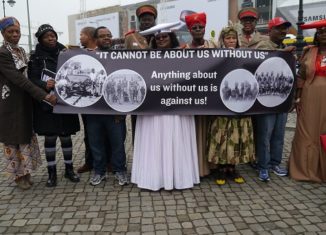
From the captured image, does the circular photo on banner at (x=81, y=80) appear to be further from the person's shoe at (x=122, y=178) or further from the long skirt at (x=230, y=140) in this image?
the long skirt at (x=230, y=140)

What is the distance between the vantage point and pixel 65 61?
160 inches

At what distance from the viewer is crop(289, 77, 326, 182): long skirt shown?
425 centimetres

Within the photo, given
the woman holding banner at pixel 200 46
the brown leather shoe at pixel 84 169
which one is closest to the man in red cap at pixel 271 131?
the woman holding banner at pixel 200 46

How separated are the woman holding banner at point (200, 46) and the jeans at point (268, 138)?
0.66 m

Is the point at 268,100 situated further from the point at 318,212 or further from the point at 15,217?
the point at 15,217

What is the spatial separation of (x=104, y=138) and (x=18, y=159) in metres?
1.06

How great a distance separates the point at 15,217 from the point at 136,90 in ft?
6.08

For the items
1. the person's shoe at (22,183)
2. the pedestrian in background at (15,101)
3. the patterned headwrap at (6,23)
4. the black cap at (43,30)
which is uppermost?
the patterned headwrap at (6,23)

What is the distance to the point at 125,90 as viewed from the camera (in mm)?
4031

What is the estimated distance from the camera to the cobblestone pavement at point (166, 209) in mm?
3258

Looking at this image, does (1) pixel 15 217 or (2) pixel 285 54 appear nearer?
(1) pixel 15 217

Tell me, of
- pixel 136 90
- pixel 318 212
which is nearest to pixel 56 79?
pixel 136 90

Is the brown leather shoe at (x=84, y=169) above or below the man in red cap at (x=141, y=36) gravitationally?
below

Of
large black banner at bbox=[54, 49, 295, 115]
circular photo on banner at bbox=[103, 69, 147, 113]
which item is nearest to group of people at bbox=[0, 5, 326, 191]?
large black banner at bbox=[54, 49, 295, 115]
